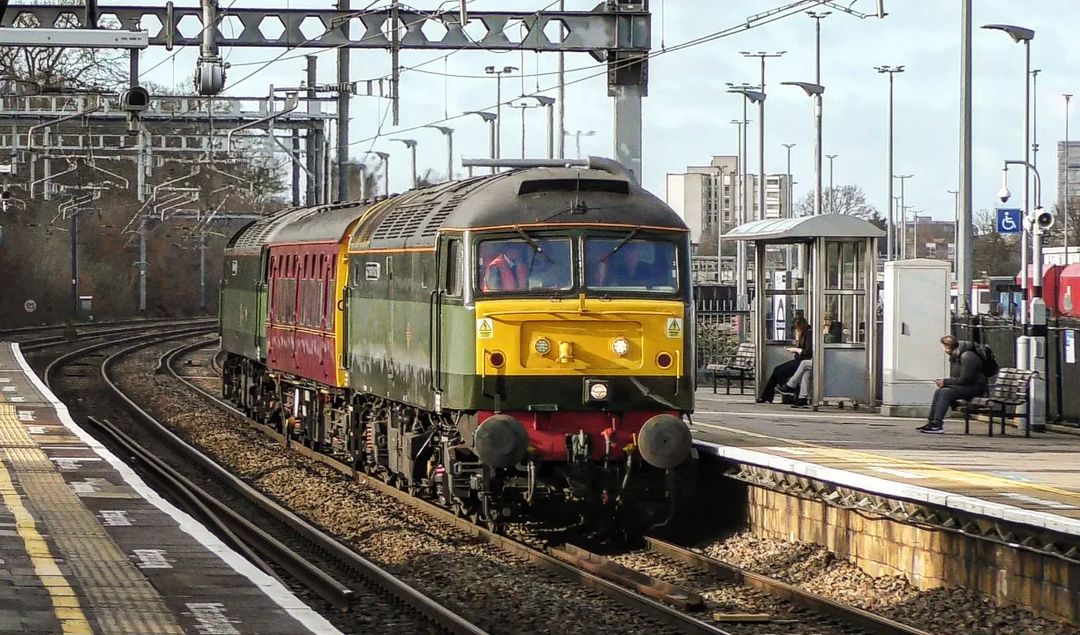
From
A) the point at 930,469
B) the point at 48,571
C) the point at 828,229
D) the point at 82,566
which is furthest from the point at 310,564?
the point at 828,229

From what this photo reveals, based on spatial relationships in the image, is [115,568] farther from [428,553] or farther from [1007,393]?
[1007,393]

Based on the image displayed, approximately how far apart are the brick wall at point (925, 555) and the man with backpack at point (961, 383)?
16.8 feet

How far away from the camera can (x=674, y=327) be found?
15367mm

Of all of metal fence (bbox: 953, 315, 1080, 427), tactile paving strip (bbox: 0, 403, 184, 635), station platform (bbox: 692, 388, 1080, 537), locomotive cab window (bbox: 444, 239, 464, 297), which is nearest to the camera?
tactile paving strip (bbox: 0, 403, 184, 635)

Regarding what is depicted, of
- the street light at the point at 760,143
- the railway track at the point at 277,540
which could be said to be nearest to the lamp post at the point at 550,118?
the street light at the point at 760,143

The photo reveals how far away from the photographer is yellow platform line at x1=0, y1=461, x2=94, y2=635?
385 inches

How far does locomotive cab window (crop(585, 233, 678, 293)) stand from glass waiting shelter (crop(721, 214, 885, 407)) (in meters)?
7.40

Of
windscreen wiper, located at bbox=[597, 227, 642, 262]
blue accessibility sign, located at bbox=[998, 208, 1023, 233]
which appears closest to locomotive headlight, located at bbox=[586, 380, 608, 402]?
windscreen wiper, located at bbox=[597, 227, 642, 262]

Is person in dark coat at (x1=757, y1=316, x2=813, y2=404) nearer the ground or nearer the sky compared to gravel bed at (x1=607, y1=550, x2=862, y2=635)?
nearer the sky

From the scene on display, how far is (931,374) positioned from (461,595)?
11152mm

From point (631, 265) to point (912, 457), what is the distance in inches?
143

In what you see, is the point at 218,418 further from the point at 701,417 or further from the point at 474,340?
the point at 474,340

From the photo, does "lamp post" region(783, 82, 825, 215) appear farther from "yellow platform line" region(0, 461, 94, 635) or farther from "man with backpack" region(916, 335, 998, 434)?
"yellow platform line" region(0, 461, 94, 635)

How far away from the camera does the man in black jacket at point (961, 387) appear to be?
66.4ft
